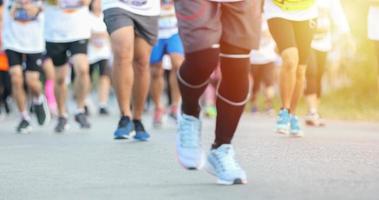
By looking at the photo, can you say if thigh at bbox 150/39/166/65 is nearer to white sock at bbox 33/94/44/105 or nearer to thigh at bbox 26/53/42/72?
thigh at bbox 26/53/42/72

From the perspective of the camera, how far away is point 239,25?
19.9ft

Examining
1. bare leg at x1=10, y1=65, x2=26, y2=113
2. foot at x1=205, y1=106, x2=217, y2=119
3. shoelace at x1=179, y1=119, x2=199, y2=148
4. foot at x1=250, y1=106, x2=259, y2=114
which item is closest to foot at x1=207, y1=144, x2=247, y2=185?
shoelace at x1=179, y1=119, x2=199, y2=148

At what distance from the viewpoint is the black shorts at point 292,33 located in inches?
384

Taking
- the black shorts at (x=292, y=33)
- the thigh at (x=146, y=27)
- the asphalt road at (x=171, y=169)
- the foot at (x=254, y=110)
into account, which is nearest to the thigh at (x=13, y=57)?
the asphalt road at (x=171, y=169)

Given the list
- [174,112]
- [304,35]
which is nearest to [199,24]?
[304,35]

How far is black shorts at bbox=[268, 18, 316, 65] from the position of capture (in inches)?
384

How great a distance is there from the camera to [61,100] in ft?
40.7

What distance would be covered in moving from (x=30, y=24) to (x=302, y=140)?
4319 millimetres

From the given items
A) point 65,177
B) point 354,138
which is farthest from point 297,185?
point 354,138

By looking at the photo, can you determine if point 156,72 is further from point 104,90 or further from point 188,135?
point 188,135

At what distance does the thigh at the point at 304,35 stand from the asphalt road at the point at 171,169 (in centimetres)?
80

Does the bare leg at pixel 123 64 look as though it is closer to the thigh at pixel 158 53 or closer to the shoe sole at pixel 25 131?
the thigh at pixel 158 53

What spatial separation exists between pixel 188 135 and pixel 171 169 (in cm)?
65

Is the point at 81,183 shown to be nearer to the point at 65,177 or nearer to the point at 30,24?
the point at 65,177
